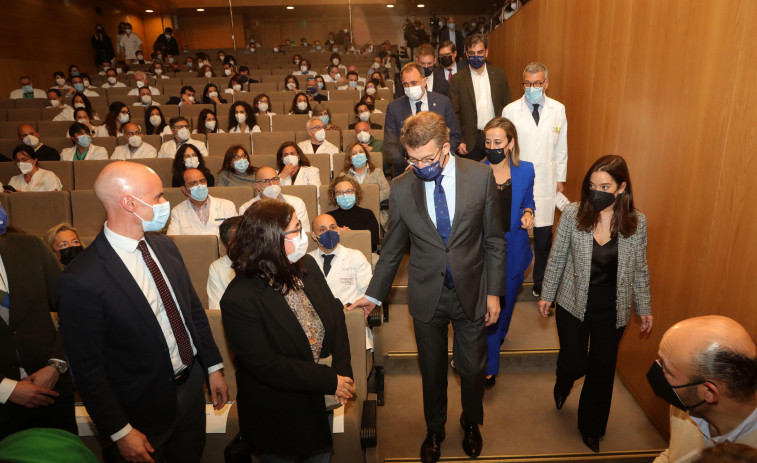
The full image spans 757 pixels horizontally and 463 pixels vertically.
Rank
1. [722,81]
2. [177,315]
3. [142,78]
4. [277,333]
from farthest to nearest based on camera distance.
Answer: [142,78], [722,81], [177,315], [277,333]

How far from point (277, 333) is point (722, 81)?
2.19 meters

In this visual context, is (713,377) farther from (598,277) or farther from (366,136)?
(366,136)

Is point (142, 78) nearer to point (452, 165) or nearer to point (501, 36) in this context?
point (501, 36)

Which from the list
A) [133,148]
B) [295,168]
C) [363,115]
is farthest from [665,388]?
[133,148]

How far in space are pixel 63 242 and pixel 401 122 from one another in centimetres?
255

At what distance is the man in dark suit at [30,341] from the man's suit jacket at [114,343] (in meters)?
0.47

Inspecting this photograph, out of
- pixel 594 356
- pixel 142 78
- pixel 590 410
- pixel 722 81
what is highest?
Result: pixel 142 78

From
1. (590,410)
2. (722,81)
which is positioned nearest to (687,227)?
(722,81)

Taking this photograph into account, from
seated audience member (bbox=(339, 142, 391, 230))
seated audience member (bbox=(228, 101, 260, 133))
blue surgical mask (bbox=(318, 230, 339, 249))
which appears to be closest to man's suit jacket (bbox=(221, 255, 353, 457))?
blue surgical mask (bbox=(318, 230, 339, 249))

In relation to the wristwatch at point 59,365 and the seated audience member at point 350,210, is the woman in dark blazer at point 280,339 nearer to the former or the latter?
the wristwatch at point 59,365

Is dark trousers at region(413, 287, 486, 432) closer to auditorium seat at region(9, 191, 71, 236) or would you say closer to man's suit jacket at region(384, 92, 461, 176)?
man's suit jacket at region(384, 92, 461, 176)

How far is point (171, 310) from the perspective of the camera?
65.8 inches

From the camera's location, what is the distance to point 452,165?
2.06m

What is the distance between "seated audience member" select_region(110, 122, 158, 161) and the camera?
5.50 meters
